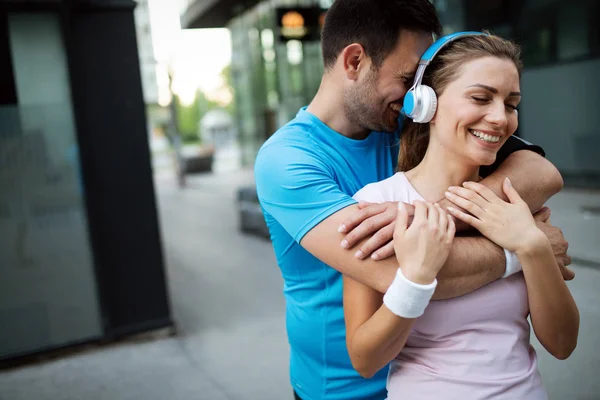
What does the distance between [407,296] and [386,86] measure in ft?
2.52

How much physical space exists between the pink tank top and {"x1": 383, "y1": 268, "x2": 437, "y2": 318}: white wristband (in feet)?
0.53

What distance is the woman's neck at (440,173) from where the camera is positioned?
1.58m

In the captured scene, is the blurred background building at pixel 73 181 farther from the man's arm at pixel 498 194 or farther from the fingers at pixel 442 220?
the fingers at pixel 442 220

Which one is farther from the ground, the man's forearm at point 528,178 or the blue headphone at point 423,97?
the blue headphone at point 423,97

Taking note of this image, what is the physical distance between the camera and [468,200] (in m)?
1.42

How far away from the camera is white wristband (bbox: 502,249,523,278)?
4.53ft

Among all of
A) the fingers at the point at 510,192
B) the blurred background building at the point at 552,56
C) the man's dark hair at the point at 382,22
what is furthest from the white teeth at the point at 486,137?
the blurred background building at the point at 552,56

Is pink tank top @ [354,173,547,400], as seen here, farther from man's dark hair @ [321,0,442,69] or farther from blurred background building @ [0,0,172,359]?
blurred background building @ [0,0,172,359]

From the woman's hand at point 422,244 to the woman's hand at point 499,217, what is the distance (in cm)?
11

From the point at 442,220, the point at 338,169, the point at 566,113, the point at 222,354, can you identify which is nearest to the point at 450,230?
the point at 442,220

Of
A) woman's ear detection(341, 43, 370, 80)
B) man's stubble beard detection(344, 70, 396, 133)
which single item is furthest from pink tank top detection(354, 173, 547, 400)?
woman's ear detection(341, 43, 370, 80)

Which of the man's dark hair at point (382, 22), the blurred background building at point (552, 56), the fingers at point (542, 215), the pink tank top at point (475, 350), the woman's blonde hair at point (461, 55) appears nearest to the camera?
the pink tank top at point (475, 350)

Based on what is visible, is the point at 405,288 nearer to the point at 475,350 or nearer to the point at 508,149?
the point at 475,350

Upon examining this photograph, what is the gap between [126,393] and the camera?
3.97m
